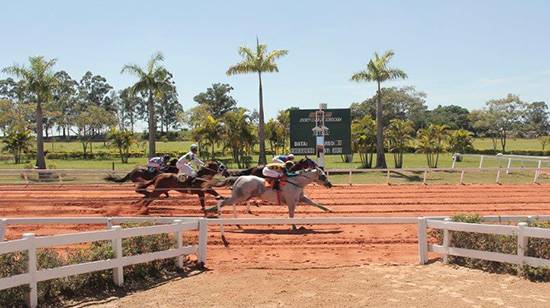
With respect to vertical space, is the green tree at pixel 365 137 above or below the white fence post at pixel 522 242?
above

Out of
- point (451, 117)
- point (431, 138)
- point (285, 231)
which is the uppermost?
point (451, 117)

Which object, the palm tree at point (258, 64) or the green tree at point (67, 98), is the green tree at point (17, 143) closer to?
the palm tree at point (258, 64)

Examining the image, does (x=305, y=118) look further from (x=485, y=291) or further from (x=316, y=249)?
(x=485, y=291)

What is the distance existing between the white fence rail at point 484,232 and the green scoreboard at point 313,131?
15980 mm

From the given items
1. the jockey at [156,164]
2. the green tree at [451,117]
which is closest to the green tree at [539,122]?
the green tree at [451,117]

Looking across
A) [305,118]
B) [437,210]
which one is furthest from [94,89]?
[437,210]

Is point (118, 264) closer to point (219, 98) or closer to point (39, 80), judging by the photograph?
point (39, 80)

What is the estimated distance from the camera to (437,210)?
1847 cm

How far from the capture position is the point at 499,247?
9758 mm

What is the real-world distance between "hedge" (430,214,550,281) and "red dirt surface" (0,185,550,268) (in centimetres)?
118

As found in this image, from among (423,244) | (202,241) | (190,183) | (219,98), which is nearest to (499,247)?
(423,244)

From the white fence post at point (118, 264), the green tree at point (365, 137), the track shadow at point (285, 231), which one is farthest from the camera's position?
the green tree at point (365, 137)

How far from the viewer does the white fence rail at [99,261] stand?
7477 mm

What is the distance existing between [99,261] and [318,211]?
1051 centimetres
